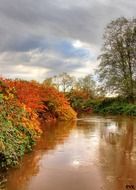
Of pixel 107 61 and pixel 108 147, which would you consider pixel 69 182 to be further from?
pixel 107 61

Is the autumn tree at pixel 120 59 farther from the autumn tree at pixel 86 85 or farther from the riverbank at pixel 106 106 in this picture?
the autumn tree at pixel 86 85

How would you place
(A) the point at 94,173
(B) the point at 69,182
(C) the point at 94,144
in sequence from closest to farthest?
(B) the point at 69,182, (A) the point at 94,173, (C) the point at 94,144

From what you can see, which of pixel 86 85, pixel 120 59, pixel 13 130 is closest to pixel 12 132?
pixel 13 130

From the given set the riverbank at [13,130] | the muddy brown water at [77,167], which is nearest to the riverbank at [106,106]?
the riverbank at [13,130]

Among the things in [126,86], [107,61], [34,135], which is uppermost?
[107,61]

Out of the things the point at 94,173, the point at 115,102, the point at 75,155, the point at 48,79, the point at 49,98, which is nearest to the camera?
the point at 94,173

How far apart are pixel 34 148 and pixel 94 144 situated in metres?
2.62

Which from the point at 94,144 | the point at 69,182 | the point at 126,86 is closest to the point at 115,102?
the point at 126,86

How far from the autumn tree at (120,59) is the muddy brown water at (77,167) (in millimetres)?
24270

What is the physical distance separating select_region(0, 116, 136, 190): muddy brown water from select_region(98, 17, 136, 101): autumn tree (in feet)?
79.6

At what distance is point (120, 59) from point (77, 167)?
30992mm

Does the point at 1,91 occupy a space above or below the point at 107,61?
below

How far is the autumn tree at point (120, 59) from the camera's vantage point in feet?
129

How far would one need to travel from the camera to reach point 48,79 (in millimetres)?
57031
